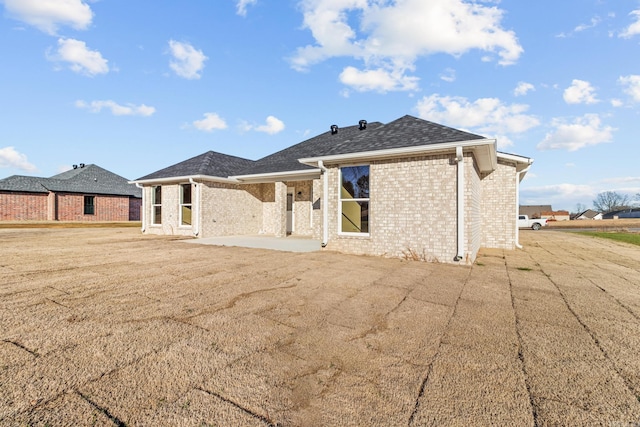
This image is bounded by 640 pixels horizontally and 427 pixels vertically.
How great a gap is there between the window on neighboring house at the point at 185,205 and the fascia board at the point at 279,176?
245 cm

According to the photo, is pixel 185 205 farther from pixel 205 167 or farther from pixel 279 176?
pixel 279 176

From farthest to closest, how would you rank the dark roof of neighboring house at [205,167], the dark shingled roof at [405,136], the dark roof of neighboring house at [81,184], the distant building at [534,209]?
the distant building at [534,209], the dark roof of neighboring house at [81,184], the dark roof of neighboring house at [205,167], the dark shingled roof at [405,136]

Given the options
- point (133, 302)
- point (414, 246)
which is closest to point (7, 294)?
point (133, 302)

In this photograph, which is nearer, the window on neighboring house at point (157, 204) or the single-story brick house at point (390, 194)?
the single-story brick house at point (390, 194)

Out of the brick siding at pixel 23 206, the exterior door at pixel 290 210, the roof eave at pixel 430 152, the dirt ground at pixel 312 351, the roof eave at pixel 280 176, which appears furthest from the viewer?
the brick siding at pixel 23 206

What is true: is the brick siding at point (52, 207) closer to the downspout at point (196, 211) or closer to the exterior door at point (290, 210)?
the downspout at point (196, 211)

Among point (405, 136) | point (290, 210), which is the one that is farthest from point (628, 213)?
point (405, 136)

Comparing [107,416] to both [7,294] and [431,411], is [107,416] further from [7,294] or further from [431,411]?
[7,294]

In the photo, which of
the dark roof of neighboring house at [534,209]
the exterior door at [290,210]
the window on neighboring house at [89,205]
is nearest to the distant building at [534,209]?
the dark roof of neighboring house at [534,209]

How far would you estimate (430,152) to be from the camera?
7547 mm

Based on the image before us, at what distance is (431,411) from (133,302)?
4.02 metres

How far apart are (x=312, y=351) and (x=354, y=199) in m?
6.57

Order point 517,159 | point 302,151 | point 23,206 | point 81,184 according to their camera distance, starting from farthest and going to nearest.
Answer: point 81,184
point 23,206
point 302,151
point 517,159

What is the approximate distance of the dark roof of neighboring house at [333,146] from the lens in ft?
26.1
